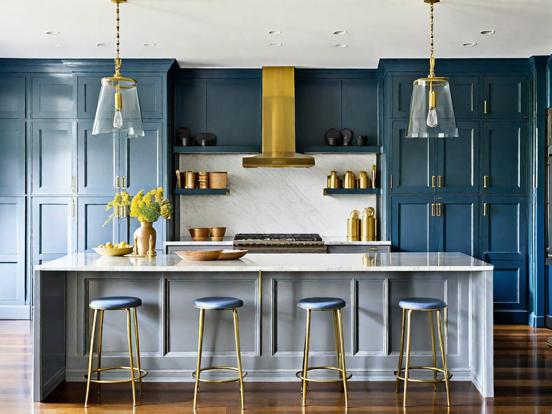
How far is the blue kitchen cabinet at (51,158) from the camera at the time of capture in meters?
6.92

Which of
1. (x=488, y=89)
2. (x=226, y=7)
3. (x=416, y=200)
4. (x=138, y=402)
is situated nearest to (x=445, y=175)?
(x=416, y=200)

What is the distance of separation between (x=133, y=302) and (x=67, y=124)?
3217 mm

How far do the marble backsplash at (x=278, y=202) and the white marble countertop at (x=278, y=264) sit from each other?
8.73ft

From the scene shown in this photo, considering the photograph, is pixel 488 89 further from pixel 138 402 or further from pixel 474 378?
pixel 138 402

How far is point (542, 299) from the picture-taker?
22.1 feet

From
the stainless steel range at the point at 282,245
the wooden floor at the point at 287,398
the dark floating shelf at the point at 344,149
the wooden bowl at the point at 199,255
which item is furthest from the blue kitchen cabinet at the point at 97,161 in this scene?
the wooden bowl at the point at 199,255

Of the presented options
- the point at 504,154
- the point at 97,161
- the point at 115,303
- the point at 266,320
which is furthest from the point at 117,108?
the point at 504,154

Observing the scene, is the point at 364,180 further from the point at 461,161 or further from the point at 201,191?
the point at 201,191

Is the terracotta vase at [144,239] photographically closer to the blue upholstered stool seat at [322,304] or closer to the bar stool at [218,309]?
the bar stool at [218,309]

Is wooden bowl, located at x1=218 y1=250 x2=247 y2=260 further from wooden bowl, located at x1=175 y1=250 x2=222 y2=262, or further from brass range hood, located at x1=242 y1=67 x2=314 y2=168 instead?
brass range hood, located at x1=242 y1=67 x2=314 y2=168

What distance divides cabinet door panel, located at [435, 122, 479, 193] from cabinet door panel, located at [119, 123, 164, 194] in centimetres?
282

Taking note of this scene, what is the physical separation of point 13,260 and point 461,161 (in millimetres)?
4677

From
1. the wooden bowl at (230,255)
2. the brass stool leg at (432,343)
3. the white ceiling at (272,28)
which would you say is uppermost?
the white ceiling at (272,28)

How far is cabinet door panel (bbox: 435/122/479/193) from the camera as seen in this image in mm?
6863
